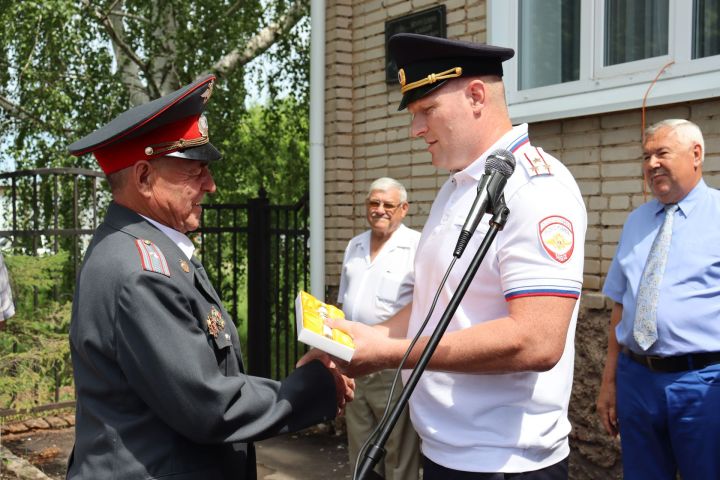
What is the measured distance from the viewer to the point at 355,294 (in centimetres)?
485

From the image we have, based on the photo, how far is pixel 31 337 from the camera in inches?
245

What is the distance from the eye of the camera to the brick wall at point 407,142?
427 cm

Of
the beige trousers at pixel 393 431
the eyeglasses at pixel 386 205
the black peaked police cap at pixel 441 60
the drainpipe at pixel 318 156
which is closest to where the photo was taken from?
the black peaked police cap at pixel 441 60

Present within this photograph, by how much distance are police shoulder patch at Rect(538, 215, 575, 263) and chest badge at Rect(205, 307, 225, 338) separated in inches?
33.9

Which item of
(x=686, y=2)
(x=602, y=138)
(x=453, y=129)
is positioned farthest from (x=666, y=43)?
(x=453, y=129)

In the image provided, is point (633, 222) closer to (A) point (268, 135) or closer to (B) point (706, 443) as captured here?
(B) point (706, 443)

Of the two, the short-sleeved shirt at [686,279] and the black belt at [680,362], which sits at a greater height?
the short-sleeved shirt at [686,279]

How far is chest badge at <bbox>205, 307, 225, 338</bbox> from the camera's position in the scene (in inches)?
79.6

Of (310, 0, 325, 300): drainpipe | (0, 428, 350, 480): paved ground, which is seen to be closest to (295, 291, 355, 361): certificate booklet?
(0, 428, 350, 480): paved ground

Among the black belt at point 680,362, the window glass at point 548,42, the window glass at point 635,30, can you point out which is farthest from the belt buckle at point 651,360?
the window glass at point 548,42

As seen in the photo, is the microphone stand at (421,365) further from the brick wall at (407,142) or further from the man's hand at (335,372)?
the brick wall at (407,142)

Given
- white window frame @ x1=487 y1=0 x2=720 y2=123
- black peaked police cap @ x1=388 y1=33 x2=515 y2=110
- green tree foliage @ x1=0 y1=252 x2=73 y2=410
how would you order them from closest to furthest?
black peaked police cap @ x1=388 y1=33 x2=515 y2=110 → white window frame @ x1=487 y1=0 x2=720 y2=123 → green tree foliage @ x1=0 y1=252 x2=73 y2=410

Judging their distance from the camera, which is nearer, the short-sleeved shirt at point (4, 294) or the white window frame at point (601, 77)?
the white window frame at point (601, 77)

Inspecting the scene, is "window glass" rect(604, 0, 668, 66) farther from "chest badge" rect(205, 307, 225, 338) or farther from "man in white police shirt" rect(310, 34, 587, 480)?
"chest badge" rect(205, 307, 225, 338)
